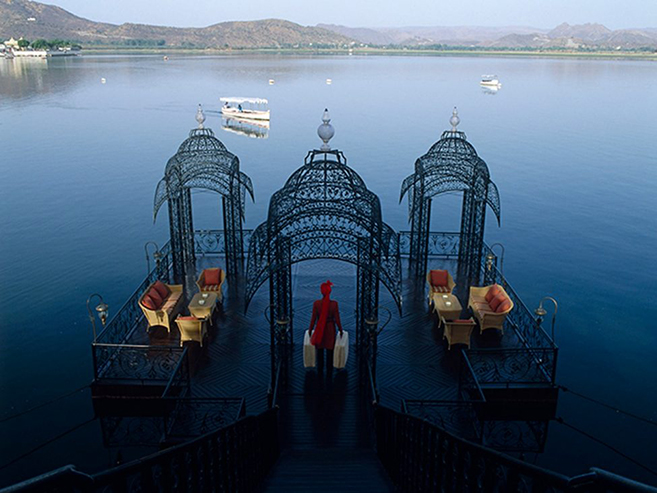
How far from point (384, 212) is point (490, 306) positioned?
67.0 ft

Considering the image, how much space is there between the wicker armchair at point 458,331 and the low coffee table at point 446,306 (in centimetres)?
41

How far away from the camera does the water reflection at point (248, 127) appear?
60037mm

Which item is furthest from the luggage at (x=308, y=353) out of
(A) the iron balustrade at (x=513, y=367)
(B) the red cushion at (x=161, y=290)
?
(B) the red cushion at (x=161, y=290)

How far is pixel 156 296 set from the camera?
1514cm

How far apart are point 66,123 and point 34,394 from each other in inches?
2102

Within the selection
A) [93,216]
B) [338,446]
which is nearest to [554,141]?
[93,216]

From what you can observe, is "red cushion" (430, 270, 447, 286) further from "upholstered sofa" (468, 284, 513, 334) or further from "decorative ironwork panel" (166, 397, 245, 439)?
"decorative ironwork panel" (166, 397, 245, 439)

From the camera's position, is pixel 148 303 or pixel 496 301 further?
pixel 496 301

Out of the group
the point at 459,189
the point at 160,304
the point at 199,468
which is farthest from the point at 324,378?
the point at 459,189

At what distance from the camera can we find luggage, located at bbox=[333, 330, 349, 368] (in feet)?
40.7

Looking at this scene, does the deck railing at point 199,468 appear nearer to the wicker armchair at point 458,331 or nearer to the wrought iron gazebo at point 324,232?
the wrought iron gazebo at point 324,232

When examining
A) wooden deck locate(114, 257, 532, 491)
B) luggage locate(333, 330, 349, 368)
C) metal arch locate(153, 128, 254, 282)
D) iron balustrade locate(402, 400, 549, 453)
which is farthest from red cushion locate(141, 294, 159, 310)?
iron balustrade locate(402, 400, 549, 453)

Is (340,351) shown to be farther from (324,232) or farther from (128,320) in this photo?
(128,320)

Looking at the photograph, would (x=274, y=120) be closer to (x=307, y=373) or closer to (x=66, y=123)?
(x=66, y=123)
